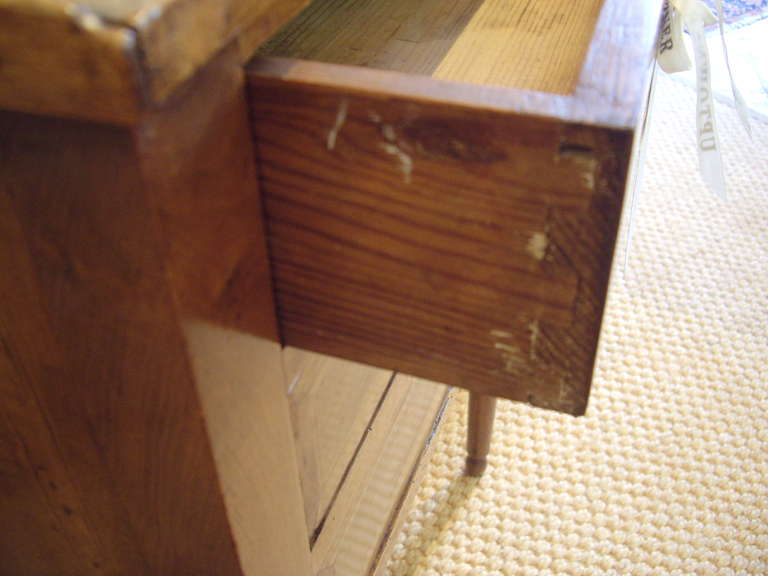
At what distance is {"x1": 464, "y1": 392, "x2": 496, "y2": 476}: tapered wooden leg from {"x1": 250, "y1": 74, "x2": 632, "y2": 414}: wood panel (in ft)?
1.62

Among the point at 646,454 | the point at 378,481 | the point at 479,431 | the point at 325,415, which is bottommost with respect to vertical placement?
the point at 646,454

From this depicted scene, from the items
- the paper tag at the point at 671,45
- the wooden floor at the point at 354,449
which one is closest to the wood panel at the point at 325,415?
the wooden floor at the point at 354,449

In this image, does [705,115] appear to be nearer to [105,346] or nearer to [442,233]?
[442,233]

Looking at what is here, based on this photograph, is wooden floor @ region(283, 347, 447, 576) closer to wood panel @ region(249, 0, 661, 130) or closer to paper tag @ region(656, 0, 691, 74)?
wood panel @ region(249, 0, 661, 130)

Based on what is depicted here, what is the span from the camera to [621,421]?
3.41 feet

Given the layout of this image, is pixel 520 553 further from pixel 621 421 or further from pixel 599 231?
pixel 599 231

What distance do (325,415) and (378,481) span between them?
21cm

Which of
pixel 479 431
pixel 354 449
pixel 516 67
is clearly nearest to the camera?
pixel 516 67

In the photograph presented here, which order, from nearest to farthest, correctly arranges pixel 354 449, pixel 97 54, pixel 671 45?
pixel 97 54
pixel 671 45
pixel 354 449

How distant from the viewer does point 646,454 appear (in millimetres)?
1001

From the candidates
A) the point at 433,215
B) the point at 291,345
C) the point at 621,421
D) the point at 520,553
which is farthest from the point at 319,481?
the point at 621,421

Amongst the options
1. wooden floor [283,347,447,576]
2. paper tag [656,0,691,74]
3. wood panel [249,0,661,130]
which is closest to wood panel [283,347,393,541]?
wooden floor [283,347,447,576]

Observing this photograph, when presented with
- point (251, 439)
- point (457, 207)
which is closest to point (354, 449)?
point (251, 439)

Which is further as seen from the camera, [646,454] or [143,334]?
[646,454]
